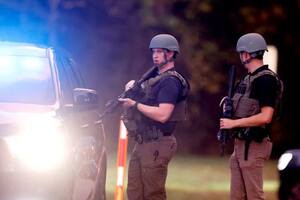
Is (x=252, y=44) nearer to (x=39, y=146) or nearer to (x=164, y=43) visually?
(x=164, y=43)

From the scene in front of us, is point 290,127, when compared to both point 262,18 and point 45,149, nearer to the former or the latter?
point 262,18

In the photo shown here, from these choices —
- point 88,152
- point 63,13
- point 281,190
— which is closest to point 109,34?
point 63,13

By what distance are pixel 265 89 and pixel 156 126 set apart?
3.66 ft

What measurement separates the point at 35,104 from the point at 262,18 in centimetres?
1344

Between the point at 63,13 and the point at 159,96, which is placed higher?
the point at 63,13

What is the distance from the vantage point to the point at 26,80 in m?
10.3

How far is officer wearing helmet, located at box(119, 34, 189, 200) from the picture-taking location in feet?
32.8

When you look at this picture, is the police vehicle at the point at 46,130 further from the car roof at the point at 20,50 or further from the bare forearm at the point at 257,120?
the bare forearm at the point at 257,120

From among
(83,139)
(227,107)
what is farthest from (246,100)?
(83,139)

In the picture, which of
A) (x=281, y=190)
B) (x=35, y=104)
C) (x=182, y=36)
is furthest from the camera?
(x=182, y=36)

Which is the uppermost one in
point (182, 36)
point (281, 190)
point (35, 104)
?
point (182, 36)

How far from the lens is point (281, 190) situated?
29.3 ft

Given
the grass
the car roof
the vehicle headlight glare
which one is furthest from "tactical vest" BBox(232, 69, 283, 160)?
the grass

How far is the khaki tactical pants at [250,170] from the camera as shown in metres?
9.71
